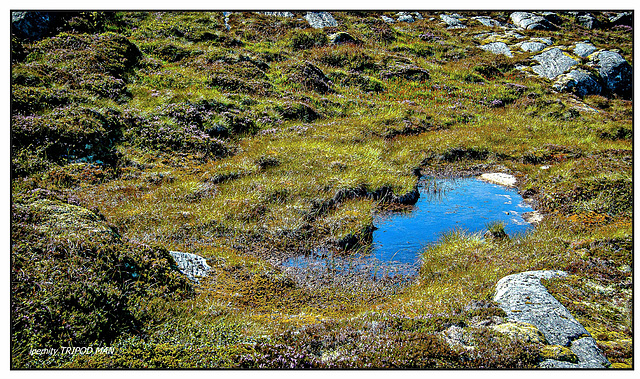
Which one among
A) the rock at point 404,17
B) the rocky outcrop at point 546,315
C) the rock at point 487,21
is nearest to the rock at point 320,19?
the rock at point 404,17

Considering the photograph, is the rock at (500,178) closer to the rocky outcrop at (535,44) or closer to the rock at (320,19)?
the rock at (320,19)

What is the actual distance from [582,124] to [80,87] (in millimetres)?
27422

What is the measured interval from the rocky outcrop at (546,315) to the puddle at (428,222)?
2696 millimetres

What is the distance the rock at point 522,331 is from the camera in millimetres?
5551

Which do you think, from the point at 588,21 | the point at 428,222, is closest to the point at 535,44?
the point at 588,21

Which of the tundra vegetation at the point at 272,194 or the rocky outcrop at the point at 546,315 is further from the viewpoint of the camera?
the tundra vegetation at the point at 272,194

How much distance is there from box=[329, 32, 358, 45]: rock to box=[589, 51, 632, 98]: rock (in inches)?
841

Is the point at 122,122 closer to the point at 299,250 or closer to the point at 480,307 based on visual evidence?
the point at 299,250

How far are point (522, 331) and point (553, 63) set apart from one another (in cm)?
3559

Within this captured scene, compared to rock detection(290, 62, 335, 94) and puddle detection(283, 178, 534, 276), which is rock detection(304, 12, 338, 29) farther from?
puddle detection(283, 178, 534, 276)

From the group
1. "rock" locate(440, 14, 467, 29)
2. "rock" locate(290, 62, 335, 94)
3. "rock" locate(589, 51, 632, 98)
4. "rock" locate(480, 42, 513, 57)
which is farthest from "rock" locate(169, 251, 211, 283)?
"rock" locate(440, 14, 467, 29)

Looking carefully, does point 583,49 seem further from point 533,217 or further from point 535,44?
point 533,217

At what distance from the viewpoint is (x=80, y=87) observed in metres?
17.1

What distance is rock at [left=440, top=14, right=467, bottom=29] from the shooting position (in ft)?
162
